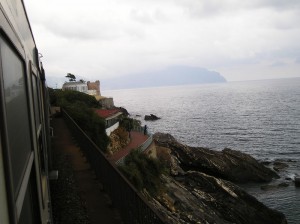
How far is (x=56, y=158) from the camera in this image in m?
14.2

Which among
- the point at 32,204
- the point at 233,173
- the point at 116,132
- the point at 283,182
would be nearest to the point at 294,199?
the point at 283,182

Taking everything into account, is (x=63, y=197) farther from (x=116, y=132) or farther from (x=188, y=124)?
(x=188, y=124)

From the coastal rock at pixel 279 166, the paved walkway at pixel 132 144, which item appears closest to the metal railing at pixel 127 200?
the paved walkway at pixel 132 144

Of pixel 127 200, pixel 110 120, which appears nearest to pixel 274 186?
pixel 110 120

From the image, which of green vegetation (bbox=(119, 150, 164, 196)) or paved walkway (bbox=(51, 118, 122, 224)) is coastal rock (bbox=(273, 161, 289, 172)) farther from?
paved walkway (bbox=(51, 118, 122, 224))

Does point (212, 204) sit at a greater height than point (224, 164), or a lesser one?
lesser

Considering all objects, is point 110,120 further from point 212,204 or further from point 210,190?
point 212,204

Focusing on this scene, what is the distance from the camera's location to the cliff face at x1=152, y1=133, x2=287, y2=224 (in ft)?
73.5

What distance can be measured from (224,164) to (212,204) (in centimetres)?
1194

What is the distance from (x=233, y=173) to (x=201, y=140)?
19666 millimetres

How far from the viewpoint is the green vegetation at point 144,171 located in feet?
68.0

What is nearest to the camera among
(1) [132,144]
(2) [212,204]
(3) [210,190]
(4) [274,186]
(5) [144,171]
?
(5) [144,171]

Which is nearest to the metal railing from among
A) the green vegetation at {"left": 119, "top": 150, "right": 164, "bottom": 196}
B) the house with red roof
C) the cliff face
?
the cliff face

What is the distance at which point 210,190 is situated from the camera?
29.1m
